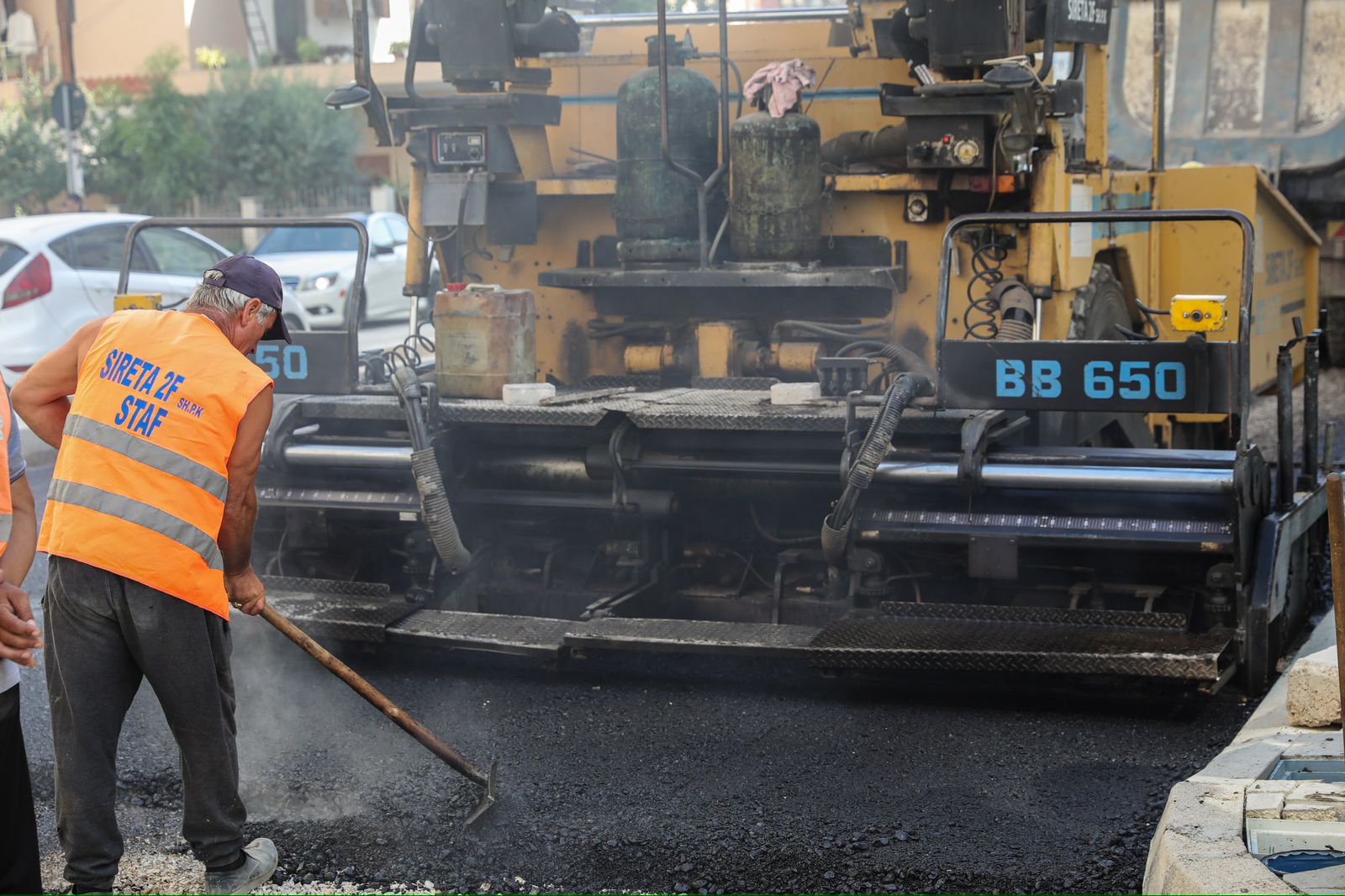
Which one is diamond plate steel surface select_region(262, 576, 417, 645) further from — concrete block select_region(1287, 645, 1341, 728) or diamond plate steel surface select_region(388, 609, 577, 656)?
concrete block select_region(1287, 645, 1341, 728)

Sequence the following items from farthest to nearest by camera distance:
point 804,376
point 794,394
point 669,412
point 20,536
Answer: point 804,376, point 794,394, point 669,412, point 20,536

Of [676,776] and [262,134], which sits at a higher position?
[262,134]

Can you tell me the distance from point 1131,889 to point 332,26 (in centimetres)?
3424

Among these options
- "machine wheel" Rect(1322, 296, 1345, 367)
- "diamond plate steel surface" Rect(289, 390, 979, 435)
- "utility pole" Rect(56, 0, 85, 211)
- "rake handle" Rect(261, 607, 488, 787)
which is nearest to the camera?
"rake handle" Rect(261, 607, 488, 787)

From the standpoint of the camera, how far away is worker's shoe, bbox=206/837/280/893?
3578 mm

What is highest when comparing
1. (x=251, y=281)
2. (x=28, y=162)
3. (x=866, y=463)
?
(x=28, y=162)

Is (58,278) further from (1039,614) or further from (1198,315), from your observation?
(1198,315)

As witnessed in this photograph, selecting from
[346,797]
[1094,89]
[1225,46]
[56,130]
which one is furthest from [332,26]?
[346,797]

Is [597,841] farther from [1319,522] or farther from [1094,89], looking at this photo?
[1094,89]

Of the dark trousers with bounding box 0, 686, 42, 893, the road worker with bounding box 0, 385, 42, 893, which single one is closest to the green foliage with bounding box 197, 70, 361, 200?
the road worker with bounding box 0, 385, 42, 893

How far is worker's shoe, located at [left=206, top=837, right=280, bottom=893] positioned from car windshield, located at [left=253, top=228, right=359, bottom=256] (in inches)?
586

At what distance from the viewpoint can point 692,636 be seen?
4.95m

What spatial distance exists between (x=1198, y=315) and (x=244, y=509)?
9.82 ft

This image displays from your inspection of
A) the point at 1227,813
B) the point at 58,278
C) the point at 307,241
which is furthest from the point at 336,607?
the point at 307,241
